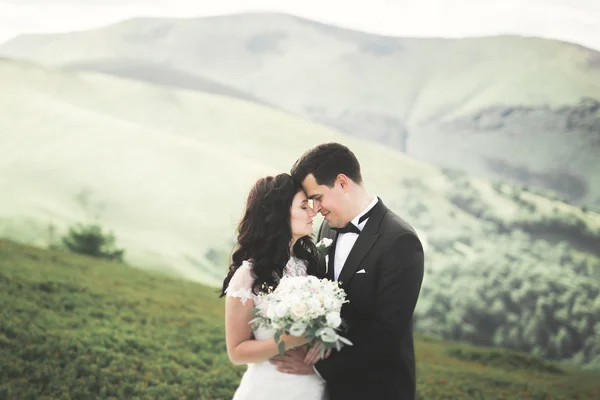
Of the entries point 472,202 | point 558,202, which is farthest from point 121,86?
point 558,202

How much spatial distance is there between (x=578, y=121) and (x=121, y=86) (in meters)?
13.3

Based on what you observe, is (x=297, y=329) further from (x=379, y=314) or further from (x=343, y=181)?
(x=343, y=181)

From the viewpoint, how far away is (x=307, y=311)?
2.47 metres

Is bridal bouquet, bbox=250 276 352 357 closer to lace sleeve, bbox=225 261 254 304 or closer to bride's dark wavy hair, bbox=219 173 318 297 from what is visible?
lace sleeve, bbox=225 261 254 304

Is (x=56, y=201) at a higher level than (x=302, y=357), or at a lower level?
lower

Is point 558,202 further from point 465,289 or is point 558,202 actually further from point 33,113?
point 33,113

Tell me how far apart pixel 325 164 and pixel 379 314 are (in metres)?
0.77

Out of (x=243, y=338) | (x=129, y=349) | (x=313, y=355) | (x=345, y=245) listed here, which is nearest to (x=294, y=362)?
(x=313, y=355)

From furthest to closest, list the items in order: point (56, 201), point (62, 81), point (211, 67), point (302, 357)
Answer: point (211, 67)
point (62, 81)
point (56, 201)
point (302, 357)

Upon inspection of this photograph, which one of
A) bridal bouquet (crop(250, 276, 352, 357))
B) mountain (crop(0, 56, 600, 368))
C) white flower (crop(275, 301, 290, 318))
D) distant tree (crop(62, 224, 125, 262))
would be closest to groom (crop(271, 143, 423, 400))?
bridal bouquet (crop(250, 276, 352, 357))

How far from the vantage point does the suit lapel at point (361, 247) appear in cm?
301

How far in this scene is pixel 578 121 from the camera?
55.0 feet

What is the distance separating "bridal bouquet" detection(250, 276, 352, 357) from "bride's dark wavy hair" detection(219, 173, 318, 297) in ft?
1.32

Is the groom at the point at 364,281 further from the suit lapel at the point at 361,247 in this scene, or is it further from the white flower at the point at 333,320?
the white flower at the point at 333,320
